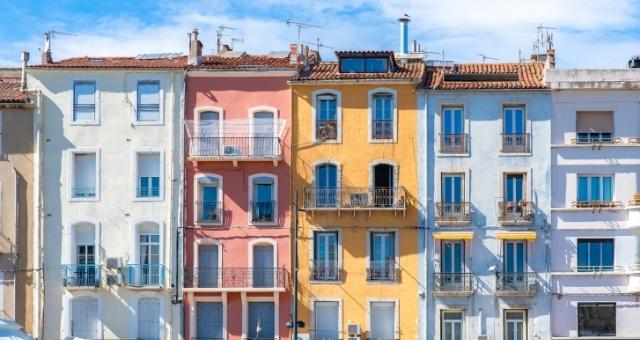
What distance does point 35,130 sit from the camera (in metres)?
47.8

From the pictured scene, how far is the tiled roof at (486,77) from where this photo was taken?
4662cm

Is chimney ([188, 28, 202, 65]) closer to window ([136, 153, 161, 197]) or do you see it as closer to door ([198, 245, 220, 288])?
window ([136, 153, 161, 197])

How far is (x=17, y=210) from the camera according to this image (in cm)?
4753

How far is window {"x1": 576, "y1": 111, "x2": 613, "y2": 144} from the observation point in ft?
153

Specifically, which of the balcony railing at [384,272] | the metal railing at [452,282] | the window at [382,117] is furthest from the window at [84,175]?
the metal railing at [452,282]

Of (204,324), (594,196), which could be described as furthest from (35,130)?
(594,196)

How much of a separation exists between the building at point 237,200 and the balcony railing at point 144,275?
3.30 ft

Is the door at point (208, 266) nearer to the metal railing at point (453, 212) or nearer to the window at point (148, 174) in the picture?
the window at point (148, 174)

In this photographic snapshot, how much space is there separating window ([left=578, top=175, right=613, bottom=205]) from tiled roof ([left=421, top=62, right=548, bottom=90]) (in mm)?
3903

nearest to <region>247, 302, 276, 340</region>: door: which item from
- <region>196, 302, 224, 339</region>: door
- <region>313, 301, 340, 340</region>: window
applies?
<region>196, 302, 224, 339</region>: door

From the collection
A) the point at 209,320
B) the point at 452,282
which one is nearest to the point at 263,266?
the point at 209,320

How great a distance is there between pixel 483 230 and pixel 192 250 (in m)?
11.0

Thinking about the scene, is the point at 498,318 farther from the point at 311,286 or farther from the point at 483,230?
the point at 311,286

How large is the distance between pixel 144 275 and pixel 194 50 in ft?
29.4
